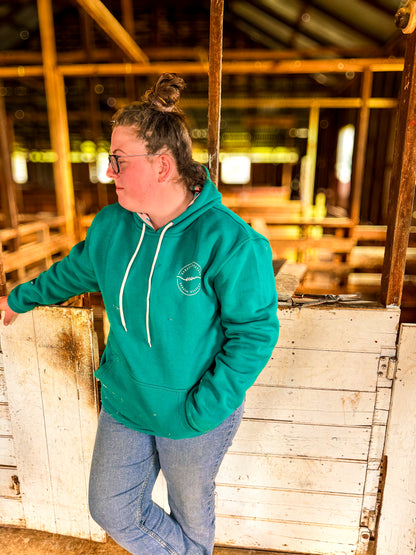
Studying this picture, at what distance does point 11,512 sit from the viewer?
6.68 ft

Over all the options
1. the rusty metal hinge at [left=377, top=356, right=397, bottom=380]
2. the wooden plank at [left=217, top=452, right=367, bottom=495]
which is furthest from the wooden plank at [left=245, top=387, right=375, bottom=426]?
the wooden plank at [left=217, top=452, right=367, bottom=495]

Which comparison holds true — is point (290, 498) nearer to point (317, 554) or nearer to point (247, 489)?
point (247, 489)

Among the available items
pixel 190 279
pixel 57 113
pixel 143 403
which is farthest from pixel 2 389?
pixel 57 113

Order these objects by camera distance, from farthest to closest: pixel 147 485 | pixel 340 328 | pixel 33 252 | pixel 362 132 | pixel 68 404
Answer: pixel 362 132 → pixel 33 252 → pixel 68 404 → pixel 340 328 → pixel 147 485

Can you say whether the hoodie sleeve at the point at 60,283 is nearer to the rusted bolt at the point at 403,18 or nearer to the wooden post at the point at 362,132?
the rusted bolt at the point at 403,18

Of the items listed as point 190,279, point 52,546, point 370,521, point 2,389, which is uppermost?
point 190,279

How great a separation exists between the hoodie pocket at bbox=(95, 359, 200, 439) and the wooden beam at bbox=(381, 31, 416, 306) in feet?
3.12

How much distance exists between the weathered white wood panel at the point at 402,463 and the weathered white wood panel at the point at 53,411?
133cm

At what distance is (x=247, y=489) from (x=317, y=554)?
20.0 inches

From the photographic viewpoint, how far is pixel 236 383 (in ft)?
3.80

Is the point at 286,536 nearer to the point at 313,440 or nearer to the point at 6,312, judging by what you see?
the point at 313,440

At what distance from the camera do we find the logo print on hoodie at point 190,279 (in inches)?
45.7

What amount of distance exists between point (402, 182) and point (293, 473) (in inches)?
53.6

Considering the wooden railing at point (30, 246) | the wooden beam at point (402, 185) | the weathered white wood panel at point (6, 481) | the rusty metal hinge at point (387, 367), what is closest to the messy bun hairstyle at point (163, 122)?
the wooden beam at point (402, 185)
